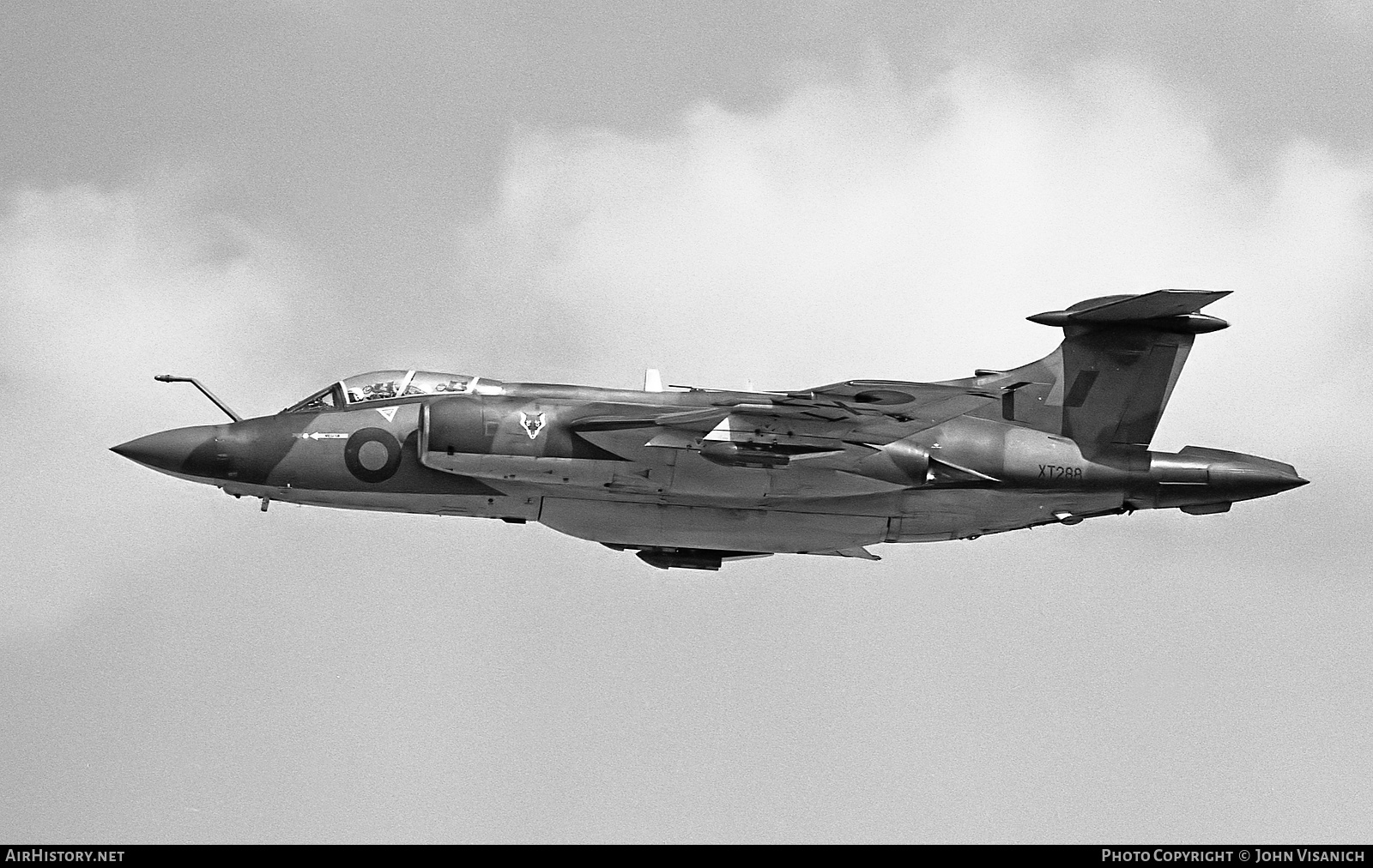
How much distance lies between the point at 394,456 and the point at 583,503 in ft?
9.82

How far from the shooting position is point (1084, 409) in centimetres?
3344

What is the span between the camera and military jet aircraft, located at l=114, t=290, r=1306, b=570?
30406 millimetres

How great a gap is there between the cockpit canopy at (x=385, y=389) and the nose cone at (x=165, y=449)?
4.86 ft

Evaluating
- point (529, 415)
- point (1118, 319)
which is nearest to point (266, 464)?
point (529, 415)

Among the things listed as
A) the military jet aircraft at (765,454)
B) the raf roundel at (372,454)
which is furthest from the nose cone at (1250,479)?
the raf roundel at (372,454)

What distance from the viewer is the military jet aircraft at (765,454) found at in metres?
30.4

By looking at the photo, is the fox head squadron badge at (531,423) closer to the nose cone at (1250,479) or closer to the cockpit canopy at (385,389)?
the cockpit canopy at (385,389)

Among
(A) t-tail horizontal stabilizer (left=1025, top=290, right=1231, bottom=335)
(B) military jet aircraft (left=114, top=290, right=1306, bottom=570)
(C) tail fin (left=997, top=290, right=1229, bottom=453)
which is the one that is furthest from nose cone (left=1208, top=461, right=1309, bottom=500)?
(A) t-tail horizontal stabilizer (left=1025, top=290, right=1231, bottom=335)

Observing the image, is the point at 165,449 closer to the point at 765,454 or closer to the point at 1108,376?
the point at 765,454

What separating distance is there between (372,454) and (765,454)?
602cm

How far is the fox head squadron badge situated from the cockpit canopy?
1.23 meters

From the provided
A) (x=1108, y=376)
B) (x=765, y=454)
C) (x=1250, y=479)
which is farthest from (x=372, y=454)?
(x=1250, y=479)
